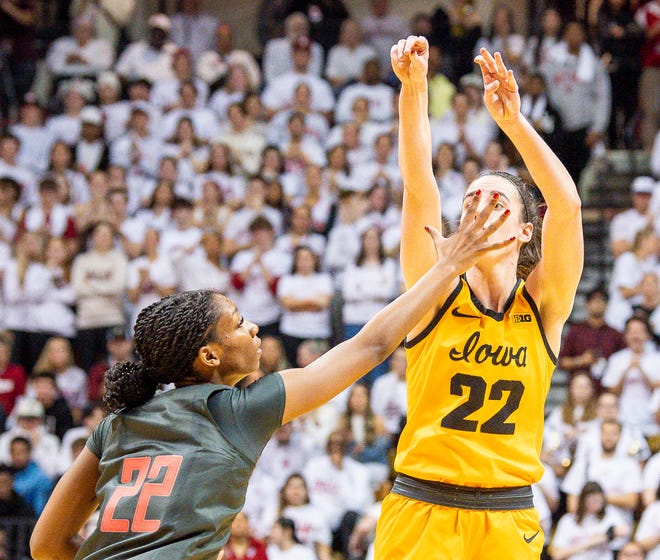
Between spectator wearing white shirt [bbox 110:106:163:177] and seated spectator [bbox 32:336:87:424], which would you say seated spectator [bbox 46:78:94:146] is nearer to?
spectator wearing white shirt [bbox 110:106:163:177]

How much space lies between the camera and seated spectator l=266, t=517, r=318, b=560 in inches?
343

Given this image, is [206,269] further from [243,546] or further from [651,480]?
[651,480]

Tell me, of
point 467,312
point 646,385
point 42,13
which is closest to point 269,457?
point 646,385

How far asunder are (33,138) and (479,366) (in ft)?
33.4

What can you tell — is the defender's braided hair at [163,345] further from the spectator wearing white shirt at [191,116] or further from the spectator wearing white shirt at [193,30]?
the spectator wearing white shirt at [193,30]

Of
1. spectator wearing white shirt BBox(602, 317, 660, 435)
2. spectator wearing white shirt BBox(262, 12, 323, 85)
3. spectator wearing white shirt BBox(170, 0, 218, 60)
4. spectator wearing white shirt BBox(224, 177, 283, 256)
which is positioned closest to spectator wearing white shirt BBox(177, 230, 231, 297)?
spectator wearing white shirt BBox(224, 177, 283, 256)

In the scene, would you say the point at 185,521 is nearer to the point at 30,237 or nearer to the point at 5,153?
the point at 30,237

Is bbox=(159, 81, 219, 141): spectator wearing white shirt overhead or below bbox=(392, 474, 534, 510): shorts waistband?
overhead

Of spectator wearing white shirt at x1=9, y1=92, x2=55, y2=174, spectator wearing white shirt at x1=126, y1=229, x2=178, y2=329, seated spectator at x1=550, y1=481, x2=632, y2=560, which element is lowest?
seated spectator at x1=550, y1=481, x2=632, y2=560

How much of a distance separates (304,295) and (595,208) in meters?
3.46

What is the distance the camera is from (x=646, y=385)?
32.0 feet

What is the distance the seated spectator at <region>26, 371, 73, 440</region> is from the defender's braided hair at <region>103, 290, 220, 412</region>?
281 inches

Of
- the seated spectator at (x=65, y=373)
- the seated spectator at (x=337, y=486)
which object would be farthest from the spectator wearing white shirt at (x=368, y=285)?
the seated spectator at (x=65, y=373)

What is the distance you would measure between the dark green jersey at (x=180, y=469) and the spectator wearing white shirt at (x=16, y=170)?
9482 mm
